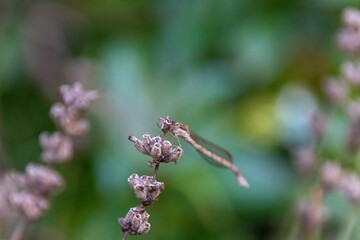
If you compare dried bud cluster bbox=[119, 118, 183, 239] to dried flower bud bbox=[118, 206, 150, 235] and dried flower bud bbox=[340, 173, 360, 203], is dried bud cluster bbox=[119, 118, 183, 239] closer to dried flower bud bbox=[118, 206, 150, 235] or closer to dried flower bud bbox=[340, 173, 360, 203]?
dried flower bud bbox=[118, 206, 150, 235]

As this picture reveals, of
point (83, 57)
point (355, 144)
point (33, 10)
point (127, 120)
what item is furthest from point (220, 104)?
point (355, 144)

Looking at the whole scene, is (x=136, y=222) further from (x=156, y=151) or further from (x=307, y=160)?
(x=307, y=160)

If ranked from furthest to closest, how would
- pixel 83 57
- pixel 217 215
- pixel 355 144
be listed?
pixel 83 57 < pixel 217 215 < pixel 355 144

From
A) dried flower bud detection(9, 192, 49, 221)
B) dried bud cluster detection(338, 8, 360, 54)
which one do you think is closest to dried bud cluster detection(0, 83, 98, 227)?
dried flower bud detection(9, 192, 49, 221)

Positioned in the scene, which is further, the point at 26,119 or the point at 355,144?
the point at 26,119

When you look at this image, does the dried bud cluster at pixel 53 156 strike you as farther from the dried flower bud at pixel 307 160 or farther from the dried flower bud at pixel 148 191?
the dried flower bud at pixel 307 160

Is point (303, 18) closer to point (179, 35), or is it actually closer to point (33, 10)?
point (179, 35)

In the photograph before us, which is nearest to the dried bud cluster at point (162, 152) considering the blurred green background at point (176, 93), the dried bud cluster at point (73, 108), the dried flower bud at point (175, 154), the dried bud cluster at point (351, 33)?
the dried flower bud at point (175, 154)
